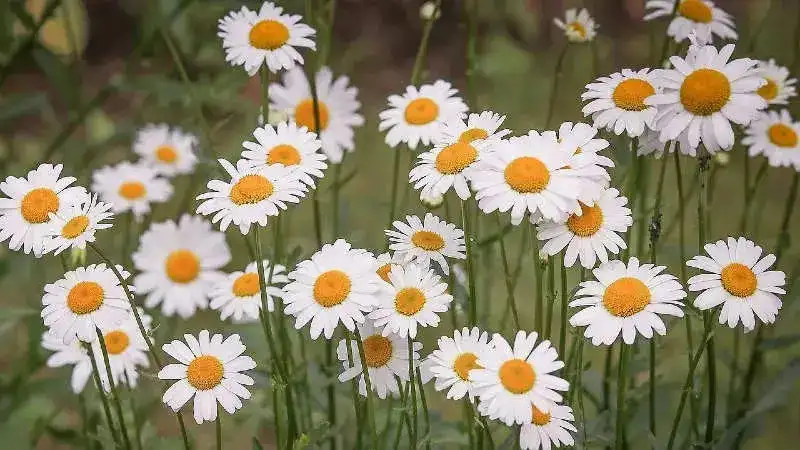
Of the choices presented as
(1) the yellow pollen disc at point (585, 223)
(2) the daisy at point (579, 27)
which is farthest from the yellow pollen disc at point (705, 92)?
(2) the daisy at point (579, 27)

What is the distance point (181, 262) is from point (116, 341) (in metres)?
0.34

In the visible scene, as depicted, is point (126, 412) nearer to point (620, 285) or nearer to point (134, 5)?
point (620, 285)

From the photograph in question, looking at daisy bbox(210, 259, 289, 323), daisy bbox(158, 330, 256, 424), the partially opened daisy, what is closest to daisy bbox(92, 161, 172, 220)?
the partially opened daisy

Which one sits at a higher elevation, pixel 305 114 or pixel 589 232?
pixel 305 114

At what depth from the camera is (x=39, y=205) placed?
65 cm

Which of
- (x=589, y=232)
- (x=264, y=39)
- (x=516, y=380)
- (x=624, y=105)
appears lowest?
(x=516, y=380)

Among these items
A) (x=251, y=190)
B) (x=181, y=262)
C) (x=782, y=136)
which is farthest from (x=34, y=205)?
(x=782, y=136)

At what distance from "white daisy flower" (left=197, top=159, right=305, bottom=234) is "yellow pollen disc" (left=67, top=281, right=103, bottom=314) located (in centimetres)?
11

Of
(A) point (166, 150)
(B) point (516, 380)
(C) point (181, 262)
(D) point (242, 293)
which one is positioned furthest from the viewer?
(A) point (166, 150)

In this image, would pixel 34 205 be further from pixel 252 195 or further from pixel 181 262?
pixel 181 262

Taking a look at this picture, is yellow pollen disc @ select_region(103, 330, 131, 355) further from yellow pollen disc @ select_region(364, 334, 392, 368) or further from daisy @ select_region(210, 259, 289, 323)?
yellow pollen disc @ select_region(364, 334, 392, 368)

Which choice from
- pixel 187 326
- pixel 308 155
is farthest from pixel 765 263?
pixel 187 326

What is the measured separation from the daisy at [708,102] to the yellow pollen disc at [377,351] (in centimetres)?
25

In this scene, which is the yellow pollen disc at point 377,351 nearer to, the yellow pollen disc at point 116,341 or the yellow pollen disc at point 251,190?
the yellow pollen disc at point 251,190
